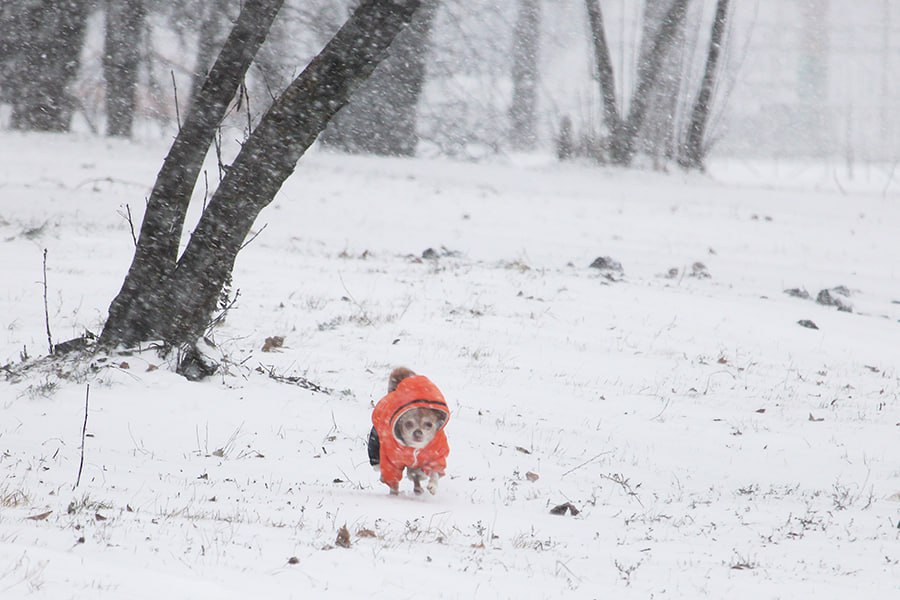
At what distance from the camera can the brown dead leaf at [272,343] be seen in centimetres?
1005

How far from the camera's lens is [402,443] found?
6082 millimetres

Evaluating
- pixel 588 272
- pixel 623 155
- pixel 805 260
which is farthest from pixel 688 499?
pixel 623 155

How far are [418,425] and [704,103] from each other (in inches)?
994

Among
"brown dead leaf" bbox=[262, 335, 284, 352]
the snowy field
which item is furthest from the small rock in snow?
"brown dead leaf" bbox=[262, 335, 284, 352]

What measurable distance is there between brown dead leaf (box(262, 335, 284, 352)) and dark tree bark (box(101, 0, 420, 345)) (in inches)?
60.6

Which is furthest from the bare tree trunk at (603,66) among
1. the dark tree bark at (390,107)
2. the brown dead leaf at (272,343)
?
the brown dead leaf at (272,343)

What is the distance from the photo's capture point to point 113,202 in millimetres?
20906

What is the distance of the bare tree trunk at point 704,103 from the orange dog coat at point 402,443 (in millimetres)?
23968

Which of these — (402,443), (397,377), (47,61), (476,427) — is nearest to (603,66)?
(47,61)

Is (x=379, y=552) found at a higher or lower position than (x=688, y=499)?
higher

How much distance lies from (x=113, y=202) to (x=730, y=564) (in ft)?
60.3

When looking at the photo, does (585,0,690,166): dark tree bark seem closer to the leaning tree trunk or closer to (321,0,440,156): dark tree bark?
the leaning tree trunk

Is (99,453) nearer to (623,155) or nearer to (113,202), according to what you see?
(113,202)

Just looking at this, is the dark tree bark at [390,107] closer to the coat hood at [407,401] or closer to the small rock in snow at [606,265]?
the small rock in snow at [606,265]
